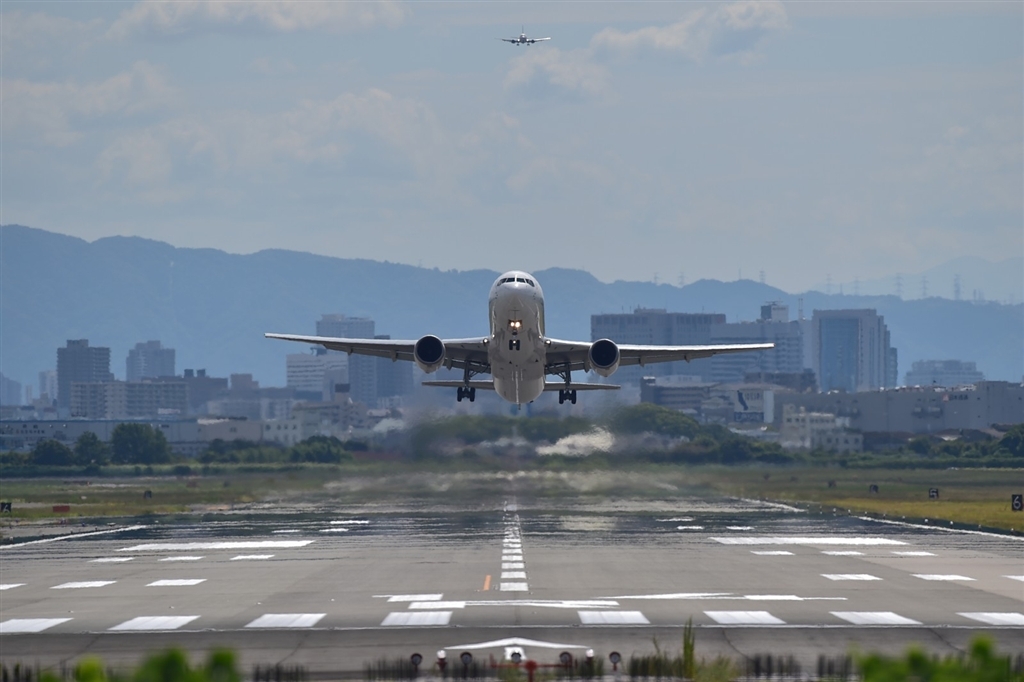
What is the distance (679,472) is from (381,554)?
33.0 metres

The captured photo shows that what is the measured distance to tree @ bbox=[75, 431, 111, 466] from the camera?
13912 cm

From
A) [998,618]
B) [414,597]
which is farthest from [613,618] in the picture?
[998,618]

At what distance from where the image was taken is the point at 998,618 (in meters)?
33.8

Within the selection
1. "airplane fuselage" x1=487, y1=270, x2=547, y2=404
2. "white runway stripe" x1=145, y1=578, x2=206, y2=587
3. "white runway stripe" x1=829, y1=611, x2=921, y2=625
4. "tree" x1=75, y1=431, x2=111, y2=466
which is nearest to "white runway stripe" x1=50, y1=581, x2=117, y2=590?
"white runway stripe" x1=145, y1=578, x2=206, y2=587

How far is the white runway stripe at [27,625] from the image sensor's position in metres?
33.4

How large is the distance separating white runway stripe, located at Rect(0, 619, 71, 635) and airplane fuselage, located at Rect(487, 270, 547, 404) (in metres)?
21.6

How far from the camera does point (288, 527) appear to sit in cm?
7106

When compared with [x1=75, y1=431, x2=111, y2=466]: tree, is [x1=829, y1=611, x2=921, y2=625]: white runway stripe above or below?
below

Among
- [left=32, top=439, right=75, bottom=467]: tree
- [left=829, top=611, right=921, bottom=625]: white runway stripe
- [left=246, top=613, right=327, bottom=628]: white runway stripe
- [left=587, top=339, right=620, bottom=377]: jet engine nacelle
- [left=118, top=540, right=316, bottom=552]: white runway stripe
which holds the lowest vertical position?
[left=118, top=540, right=316, bottom=552]: white runway stripe

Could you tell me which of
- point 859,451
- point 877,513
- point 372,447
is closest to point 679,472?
point 877,513

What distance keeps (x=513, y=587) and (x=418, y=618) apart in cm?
713

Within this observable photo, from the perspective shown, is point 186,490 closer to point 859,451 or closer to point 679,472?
point 679,472

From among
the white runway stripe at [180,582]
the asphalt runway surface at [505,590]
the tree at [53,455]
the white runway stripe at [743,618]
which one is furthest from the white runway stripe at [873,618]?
the tree at [53,455]

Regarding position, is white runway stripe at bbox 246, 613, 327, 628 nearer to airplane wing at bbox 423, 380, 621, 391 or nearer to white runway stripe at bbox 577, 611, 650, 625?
white runway stripe at bbox 577, 611, 650, 625
